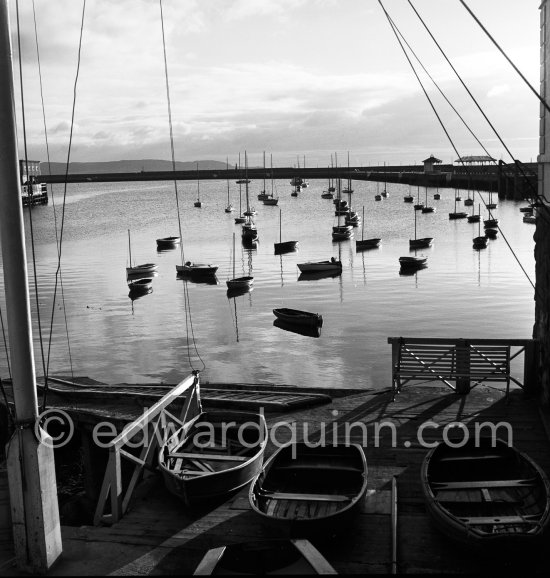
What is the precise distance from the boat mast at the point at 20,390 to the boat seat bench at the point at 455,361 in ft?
32.5

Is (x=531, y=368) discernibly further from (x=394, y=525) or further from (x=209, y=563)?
(x=209, y=563)

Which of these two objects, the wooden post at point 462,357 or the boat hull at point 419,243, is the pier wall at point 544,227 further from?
the boat hull at point 419,243

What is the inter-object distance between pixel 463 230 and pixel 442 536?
99534 millimetres

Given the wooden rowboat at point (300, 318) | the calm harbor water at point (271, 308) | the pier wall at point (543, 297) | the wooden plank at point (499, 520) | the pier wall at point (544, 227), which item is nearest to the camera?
the wooden plank at point (499, 520)

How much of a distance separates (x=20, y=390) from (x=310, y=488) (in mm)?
5063

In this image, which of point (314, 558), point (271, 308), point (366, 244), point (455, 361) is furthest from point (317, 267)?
point (314, 558)

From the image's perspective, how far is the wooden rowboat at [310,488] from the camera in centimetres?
897

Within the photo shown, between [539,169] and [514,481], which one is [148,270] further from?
[514,481]

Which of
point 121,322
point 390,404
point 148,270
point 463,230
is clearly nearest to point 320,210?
point 463,230

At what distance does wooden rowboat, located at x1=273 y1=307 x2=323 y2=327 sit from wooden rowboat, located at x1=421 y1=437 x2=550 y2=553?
30.1 meters

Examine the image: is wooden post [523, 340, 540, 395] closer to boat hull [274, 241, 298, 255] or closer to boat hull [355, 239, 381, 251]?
boat hull [274, 241, 298, 255]

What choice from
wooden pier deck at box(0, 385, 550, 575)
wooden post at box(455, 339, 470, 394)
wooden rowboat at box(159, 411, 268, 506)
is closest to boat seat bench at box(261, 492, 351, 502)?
wooden pier deck at box(0, 385, 550, 575)

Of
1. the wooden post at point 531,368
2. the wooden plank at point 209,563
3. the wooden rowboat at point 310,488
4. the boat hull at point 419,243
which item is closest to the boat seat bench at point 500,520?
the wooden rowboat at point 310,488

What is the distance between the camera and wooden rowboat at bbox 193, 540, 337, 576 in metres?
7.46
